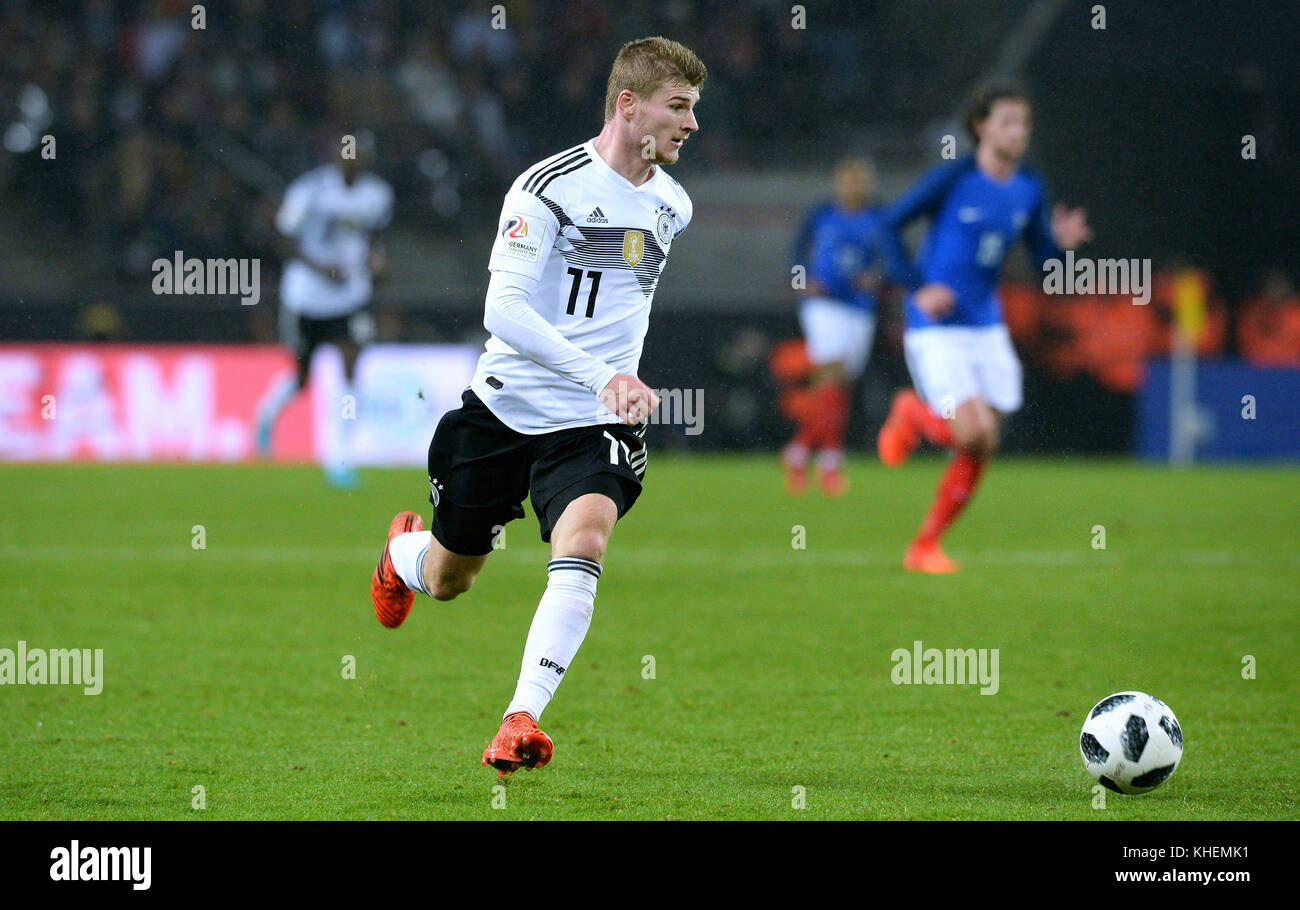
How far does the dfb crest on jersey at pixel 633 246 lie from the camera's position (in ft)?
15.3

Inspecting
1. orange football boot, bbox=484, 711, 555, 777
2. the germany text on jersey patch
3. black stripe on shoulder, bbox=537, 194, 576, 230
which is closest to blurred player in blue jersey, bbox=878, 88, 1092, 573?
black stripe on shoulder, bbox=537, 194, 576, 230

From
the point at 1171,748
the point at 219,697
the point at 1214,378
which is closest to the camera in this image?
the point at 1171,748

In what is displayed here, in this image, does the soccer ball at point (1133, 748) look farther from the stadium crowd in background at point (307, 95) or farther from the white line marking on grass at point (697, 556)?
the stadium crowd in background at point (307, 95)

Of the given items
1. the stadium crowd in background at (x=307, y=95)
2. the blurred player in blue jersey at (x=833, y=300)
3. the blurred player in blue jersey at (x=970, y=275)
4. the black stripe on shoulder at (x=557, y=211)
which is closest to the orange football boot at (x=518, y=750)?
the black stripe on shoulder at (x=557, y=211)

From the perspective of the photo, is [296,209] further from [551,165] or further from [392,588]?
[551,165]

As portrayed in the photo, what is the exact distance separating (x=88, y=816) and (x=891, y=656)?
3.21 meters

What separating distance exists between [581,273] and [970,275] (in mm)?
4028

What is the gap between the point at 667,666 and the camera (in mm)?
5996

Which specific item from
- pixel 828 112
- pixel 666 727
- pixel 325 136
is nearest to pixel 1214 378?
pixel 828 112

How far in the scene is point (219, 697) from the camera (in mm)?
5348

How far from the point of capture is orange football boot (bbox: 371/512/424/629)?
17.8 feet

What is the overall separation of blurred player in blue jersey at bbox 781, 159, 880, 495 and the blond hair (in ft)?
28.3

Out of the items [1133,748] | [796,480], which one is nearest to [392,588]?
[1133,748]

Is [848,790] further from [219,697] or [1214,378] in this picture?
[1214,378]
